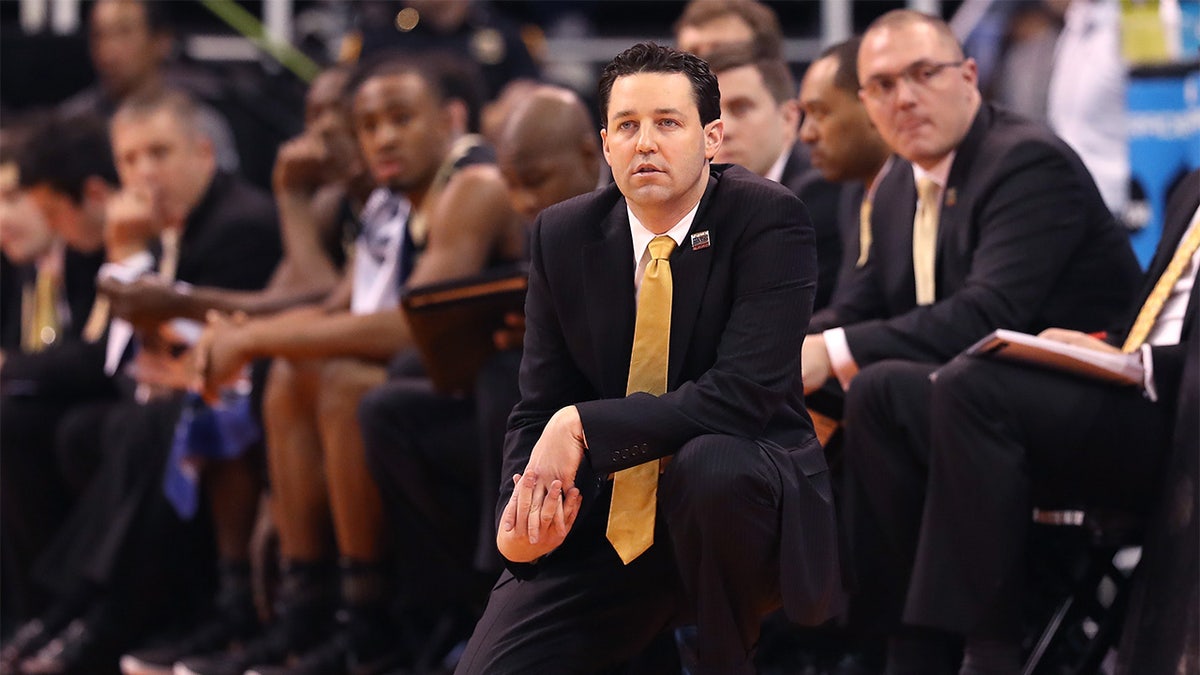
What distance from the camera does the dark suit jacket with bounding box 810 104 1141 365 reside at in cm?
353

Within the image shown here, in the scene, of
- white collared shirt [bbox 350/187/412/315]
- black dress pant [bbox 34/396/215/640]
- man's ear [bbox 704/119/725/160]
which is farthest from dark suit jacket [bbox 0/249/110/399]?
man's ear [bbox 704/119/725/160]

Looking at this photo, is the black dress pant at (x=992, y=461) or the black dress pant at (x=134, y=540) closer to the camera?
the black dress pant at (x=992, y=461)

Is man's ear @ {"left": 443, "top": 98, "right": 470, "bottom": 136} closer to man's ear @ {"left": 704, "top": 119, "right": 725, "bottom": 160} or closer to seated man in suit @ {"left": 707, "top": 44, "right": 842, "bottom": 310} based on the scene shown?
Result: seated man in suit @ {"left": 707, "top": 44, "right": 842, "bottom": 310}

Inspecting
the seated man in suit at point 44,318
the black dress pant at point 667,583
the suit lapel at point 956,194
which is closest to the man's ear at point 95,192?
the seated man in suit at point 44,318

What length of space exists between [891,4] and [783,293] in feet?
21.8

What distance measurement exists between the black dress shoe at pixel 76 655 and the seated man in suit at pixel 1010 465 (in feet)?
9.90

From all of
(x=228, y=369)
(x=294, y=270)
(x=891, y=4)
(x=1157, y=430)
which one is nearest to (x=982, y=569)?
(x=1157, y=430)

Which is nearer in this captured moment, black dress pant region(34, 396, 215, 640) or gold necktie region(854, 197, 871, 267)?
gold necktie region(854, 197, 871, 267)

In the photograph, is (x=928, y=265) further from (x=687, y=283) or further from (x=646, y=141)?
(x=646, y=141)

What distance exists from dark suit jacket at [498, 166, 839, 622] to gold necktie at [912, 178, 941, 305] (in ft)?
3.22

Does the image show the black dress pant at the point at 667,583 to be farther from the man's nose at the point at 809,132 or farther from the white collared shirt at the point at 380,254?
the white collared shirt at the point at 380,254

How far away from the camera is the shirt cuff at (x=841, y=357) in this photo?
360cm

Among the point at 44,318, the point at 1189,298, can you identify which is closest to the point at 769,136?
the point at 1189,298

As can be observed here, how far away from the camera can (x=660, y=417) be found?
2645 millimetres
